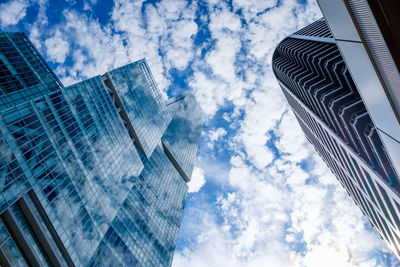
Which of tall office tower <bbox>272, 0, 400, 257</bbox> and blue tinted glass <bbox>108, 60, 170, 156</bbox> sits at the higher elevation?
blue tinted glass <bbox>108, 60, 170, 156</bbox>

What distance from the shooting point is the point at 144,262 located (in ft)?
184

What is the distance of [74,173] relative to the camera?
37438mm

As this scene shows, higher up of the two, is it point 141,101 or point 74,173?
point 141,101

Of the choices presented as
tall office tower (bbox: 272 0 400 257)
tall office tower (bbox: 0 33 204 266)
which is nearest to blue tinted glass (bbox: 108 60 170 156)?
tall office tower (bbox: 0 33 204 266)

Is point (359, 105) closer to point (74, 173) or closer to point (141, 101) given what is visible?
point (74, 173)

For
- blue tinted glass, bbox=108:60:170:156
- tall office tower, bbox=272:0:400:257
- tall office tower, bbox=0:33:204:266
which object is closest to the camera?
tall office tower, bbox=272:0:400:257

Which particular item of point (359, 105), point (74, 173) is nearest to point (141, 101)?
point (74, 173)

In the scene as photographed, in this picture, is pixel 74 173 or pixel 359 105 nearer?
pixel 359 105

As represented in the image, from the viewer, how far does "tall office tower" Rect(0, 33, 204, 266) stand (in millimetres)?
27578

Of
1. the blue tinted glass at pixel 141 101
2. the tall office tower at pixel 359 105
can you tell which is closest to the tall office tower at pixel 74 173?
the blue tinted glass at pixel 141 101

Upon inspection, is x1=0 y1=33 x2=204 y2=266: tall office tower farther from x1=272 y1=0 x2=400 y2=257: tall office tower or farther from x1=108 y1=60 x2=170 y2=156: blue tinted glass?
x1=272 y1=0 x2=400 y2=257: tall office tower

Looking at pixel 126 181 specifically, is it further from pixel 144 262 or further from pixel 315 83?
pixel 315 83

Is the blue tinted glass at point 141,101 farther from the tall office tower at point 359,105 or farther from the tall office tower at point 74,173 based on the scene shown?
the tall office tower at point 359,105

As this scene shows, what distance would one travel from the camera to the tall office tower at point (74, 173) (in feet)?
90.5
